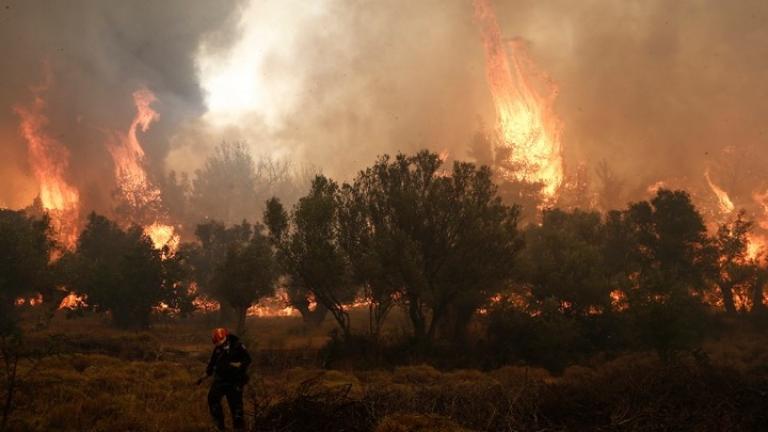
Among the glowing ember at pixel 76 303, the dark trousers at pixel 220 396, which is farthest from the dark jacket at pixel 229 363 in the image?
the glowing ember at pixel 76 303

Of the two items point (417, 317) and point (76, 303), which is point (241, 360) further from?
point (76, 303)

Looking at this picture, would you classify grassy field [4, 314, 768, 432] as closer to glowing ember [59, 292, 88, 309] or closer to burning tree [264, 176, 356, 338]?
burning tree [264, 176, 356, 338]

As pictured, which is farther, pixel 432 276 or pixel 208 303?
pixel 208 303

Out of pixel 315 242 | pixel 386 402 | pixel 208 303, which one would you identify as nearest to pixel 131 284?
pixel 208 303

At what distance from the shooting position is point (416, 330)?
116ft

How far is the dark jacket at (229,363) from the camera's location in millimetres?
11117

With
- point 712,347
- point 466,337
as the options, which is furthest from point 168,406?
point 712,347

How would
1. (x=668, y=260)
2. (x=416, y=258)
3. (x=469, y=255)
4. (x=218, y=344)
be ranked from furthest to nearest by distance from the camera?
(x=668, y=260), (x=469, y=255), (x=416, y=258), (x=218, y=344)

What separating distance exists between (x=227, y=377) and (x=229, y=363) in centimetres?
32

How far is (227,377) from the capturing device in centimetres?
1111

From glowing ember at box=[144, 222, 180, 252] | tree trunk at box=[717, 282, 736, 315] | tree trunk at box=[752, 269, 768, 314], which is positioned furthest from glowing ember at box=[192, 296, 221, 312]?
tree trunk at box=[752, 269, 768, 314]

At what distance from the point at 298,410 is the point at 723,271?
6403 centimetres

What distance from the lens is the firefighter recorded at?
35.7 ft

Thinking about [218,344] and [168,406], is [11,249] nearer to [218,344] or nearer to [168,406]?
[168,406]
